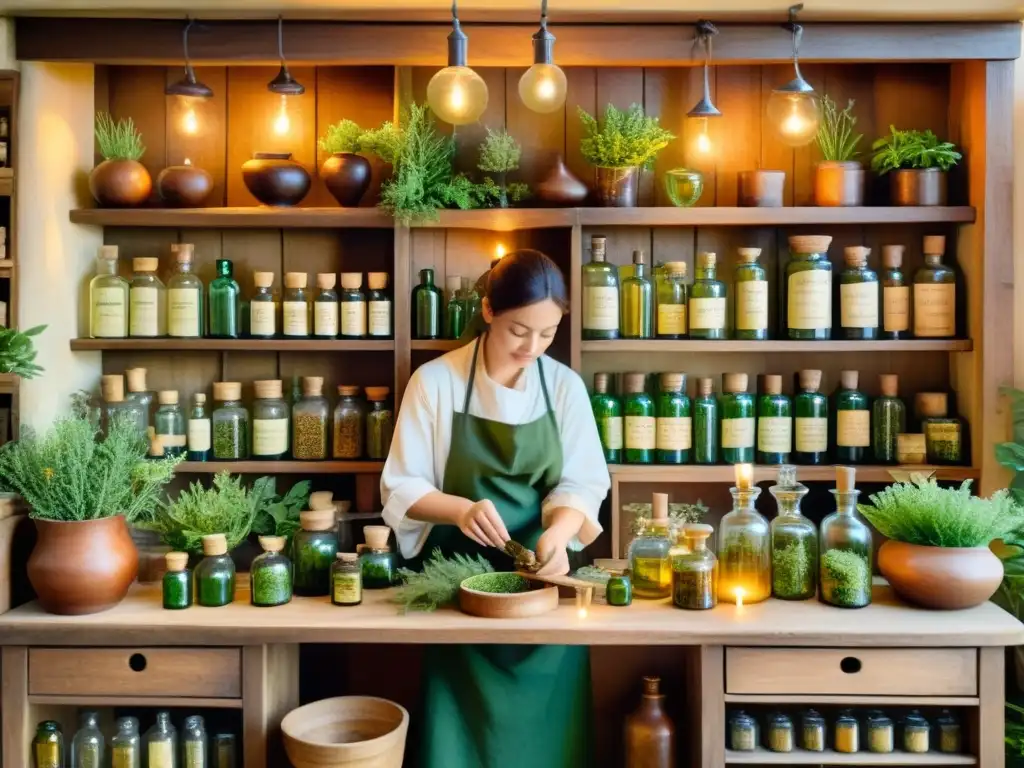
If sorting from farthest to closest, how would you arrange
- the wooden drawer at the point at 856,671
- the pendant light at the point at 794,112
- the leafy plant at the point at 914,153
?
the leafy plant at the point at 914,153 < the pendant light at the point at 794,112 < the wooden drawer at the point at 856,671

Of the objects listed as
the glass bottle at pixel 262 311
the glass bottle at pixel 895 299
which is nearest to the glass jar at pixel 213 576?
the glass bottle at pixel 262 311

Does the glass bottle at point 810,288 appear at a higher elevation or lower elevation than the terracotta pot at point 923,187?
lower

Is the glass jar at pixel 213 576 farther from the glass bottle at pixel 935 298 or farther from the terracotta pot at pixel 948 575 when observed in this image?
the glass bottle at pixel 935 298

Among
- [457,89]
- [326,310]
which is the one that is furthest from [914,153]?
[326,310]

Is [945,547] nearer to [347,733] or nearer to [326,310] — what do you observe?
[347,733]

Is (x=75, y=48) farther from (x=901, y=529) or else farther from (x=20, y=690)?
(x=901, y=529)

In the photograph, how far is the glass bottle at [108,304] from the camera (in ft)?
9.37

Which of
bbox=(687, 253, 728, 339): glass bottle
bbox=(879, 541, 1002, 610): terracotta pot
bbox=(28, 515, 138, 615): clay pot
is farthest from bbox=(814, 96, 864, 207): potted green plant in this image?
bbox=(28, 515, 138, 615): clay pot

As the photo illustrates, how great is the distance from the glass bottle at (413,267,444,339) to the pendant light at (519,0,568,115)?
2.33 ft

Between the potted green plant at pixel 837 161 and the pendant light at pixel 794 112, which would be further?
the potted green plant at pixel 837 161

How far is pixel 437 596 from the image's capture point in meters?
2.36

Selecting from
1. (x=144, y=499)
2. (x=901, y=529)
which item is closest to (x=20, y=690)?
(x=144, y=499)

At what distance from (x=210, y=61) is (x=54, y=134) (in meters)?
0.48

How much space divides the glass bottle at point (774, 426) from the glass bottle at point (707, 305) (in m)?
0.21
